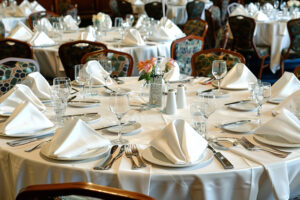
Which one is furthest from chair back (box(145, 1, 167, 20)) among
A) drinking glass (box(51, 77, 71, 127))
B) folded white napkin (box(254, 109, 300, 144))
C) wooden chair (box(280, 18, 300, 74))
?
folded white napkin (box(254, 109, 300, 144))

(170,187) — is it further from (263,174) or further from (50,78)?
(50,78)

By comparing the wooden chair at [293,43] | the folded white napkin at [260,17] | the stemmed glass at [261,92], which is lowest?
the wooden chair at [293,43]

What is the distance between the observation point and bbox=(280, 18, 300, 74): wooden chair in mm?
5781

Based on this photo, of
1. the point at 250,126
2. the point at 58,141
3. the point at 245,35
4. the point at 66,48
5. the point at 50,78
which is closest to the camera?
the point at 58,141

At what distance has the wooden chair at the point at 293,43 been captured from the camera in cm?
578

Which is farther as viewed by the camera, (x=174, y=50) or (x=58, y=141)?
(x=174, y=50)

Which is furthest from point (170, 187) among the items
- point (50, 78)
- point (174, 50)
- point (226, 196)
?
point (50, 78)

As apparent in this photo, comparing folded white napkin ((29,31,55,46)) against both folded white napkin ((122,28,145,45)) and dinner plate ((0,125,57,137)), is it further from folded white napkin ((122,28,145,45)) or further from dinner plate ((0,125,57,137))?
dinner plate ((0,125,57,137))

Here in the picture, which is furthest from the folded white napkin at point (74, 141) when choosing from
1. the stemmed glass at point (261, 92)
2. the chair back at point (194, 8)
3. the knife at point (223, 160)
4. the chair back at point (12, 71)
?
the chair back at point (194, 8)

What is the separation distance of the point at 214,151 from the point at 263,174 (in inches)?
9.2

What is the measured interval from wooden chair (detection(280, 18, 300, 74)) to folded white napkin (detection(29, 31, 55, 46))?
10.3ft

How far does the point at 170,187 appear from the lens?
Result: 1.72m

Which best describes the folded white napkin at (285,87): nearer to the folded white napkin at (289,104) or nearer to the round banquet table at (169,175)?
the folded white napkin at (289,104)

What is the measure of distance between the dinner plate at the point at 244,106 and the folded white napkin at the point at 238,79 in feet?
1.11
